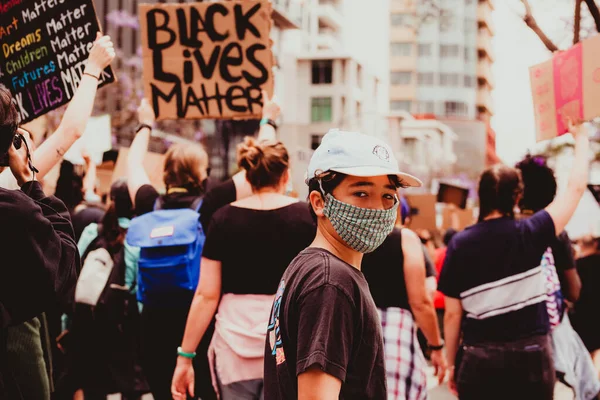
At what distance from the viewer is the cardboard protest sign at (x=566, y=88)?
4.54 metres

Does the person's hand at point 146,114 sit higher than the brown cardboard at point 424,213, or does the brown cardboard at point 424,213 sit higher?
the person's hand at point 146,114

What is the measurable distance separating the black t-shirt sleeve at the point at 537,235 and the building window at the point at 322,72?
63307 millimetres

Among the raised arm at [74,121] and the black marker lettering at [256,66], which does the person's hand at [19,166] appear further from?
the black marker lettering at [256,66]

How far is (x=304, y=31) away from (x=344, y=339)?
67.5m

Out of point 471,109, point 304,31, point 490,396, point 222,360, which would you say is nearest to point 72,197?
point 222,360

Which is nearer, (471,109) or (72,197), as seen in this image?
(72,197)

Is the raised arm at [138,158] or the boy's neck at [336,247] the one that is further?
the raised arm at [138,158]

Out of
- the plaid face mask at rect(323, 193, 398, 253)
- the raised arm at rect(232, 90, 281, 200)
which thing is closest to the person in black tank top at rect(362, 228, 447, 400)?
the raised arm at rect(232, 90, 281, 200)

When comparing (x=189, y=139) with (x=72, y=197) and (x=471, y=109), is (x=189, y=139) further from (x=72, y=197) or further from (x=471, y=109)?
(x=471, y=109)

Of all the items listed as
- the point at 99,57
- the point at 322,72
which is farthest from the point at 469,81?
the point at 99,57

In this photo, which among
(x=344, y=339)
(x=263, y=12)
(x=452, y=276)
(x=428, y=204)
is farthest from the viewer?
(x=428, y=204)

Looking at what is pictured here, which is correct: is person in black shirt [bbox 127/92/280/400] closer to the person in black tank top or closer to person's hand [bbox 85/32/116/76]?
the person in black tank top

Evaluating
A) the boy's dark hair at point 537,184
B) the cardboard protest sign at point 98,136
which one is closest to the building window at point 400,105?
the cardboard protest sign at point 98,136

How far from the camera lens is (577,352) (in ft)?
16.2
